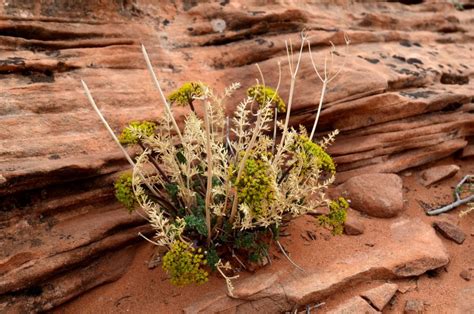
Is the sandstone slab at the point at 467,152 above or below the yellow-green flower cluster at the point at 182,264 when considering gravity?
below

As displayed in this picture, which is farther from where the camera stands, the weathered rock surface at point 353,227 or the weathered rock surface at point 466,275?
the weathered rock surface at point 353,227

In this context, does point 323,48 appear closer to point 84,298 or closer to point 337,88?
point 337,88

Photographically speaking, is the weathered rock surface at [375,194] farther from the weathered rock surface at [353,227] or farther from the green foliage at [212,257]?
the green foliage at [212,257]

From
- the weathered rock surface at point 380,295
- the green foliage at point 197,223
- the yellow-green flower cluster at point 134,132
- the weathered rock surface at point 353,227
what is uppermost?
the yellow-green flower cluster at point 134,132

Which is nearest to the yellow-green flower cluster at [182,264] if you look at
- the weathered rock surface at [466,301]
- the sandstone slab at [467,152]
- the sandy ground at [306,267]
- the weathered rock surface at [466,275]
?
the sandy ground at [306,267]

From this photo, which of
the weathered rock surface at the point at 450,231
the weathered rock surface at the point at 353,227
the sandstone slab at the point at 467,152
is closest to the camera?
the weathered rock surface at the point at 353,227

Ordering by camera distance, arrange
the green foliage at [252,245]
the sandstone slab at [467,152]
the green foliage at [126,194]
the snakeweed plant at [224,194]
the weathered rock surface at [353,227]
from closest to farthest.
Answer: the snakeweed plant at [224,194] → the green foliage at [126,194] → the green foliage at [252,245] → the weathered rock surface at [353,227] → the sandstone slab at [467,152]

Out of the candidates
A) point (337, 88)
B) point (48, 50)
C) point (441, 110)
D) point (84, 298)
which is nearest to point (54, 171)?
point (84, 298)
